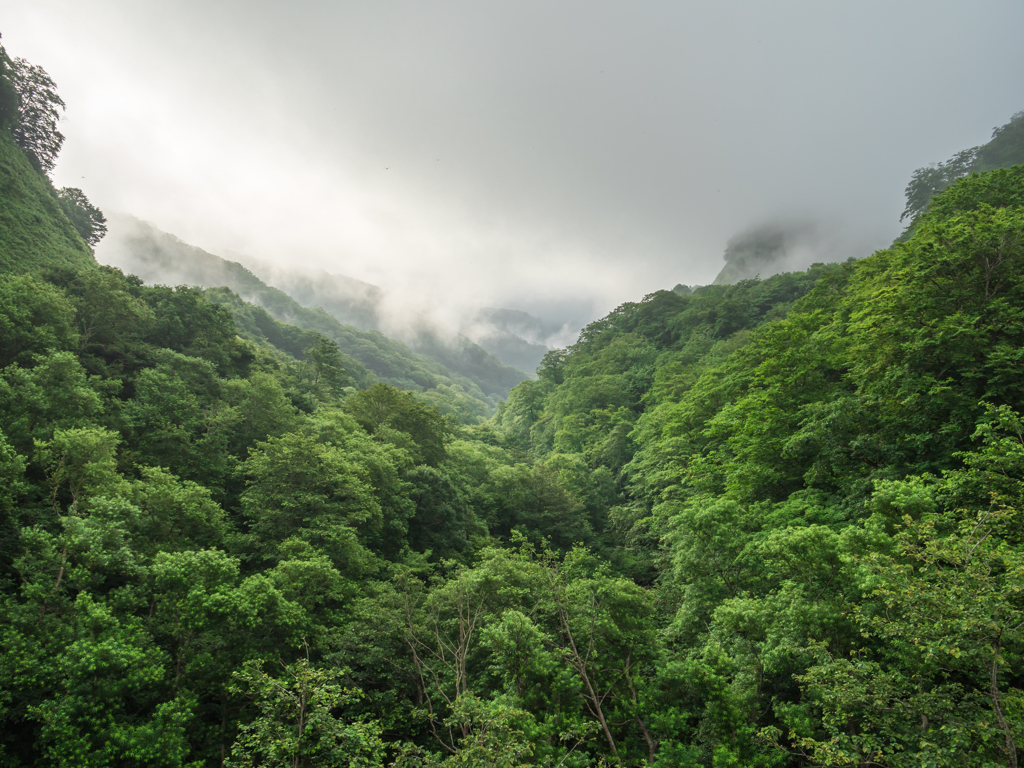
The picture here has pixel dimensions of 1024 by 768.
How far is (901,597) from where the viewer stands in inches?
251

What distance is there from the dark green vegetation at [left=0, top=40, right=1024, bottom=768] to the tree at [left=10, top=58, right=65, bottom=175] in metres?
25.5

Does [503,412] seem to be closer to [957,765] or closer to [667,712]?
[667,712]

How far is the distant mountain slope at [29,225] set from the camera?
28.5 metres

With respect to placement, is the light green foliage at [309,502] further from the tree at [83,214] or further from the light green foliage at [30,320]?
the tree at [83,214]

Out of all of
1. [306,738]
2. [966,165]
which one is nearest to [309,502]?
[306,738]

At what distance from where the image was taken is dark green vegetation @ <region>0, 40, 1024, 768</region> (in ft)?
23.5

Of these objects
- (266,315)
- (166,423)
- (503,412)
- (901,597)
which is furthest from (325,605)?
(266,315)

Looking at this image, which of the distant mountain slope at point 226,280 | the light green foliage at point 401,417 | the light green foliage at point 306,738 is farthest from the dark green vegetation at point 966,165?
the distant mountain slope at point 226,280

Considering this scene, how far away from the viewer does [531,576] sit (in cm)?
1403

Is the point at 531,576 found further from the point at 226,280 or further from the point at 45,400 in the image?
the point at 226,280

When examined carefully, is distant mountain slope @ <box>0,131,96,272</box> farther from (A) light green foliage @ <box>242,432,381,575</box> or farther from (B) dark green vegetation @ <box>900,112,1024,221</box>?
(B) dark green vegetation @ <box>900,112,1024,221</box>

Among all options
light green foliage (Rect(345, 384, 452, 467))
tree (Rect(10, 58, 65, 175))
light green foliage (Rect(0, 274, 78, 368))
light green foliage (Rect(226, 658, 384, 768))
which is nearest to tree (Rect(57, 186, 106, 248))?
tree (Rect(10, 58, 65, 175))

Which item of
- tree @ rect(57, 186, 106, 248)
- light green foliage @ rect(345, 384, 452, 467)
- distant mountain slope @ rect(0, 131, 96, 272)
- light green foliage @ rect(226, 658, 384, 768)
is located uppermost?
tree @ rect(57, 186, 106, 248)

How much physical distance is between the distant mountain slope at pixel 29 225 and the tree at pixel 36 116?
13.5 ft
